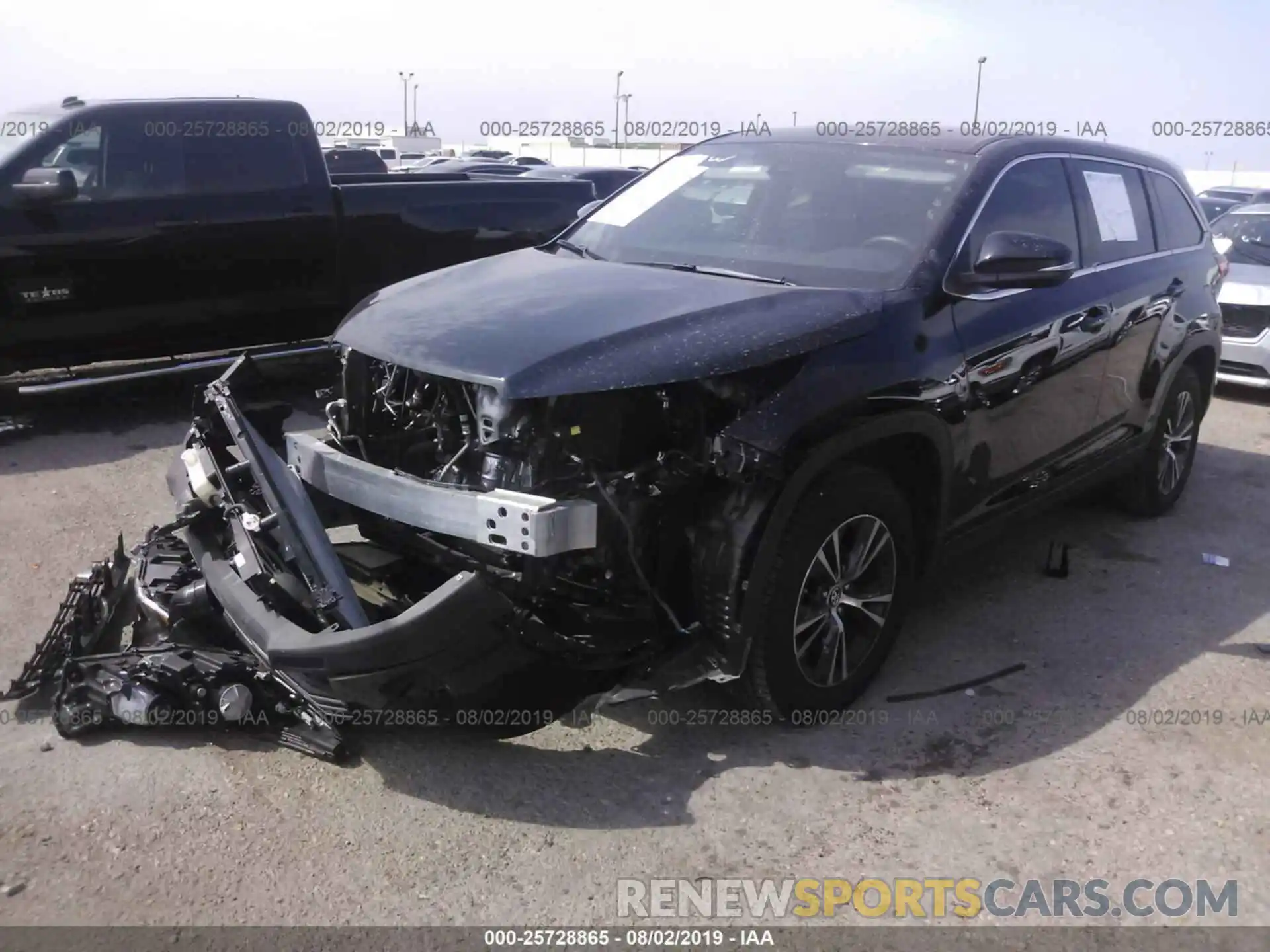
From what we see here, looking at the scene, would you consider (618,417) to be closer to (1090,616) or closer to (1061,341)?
(1061,341)

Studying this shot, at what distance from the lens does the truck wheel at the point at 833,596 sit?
346 centimetres

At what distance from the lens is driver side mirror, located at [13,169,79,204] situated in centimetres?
676

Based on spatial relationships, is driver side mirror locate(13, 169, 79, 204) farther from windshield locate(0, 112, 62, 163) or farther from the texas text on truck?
the texas text on truck

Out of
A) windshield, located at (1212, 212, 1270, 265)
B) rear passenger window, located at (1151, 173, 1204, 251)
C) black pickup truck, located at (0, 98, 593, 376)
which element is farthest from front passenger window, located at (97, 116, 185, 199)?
windshield, located at (1212, 212, 1270, 265)

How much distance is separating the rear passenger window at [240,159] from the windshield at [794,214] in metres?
3.81

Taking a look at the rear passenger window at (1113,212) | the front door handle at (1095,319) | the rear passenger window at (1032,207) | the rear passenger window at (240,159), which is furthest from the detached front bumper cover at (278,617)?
the rear passenger window at (240,159)

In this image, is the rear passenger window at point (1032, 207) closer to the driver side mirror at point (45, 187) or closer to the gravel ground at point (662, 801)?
the gravel ground at point (662, 801)

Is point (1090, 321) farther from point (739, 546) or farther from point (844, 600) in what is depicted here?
point (739, 546)

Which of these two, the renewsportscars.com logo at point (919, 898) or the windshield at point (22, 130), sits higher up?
the windshield at point (22, 130)

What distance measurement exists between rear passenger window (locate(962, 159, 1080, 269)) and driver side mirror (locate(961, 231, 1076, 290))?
97 mm

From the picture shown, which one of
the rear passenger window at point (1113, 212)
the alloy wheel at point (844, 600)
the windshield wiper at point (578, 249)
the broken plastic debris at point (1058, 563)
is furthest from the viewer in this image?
the broken plastic debris at point (1058, 563)

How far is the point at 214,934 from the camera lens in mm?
2795

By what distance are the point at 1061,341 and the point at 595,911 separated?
3.02m

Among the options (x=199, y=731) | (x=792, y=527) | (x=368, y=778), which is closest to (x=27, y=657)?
(x=199, y=731)
